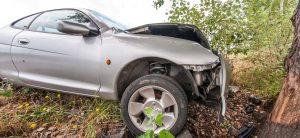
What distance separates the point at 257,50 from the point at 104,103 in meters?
3.14

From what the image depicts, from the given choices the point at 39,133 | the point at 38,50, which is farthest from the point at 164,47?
the point at 39,133

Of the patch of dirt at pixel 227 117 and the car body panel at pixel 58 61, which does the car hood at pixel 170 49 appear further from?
the patch of dirt at pixel 227 117

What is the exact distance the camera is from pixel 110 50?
8.60 ft

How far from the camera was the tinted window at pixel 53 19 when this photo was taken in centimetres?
312

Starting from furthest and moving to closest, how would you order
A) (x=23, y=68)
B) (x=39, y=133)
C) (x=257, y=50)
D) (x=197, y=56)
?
(x=257, y=50) → (x=23, y=68) → (x=39, y=133) → (x=197, y=56)

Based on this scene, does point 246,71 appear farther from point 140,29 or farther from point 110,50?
point 110,50

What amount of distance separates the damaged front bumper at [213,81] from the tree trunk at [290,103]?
531 millimetres

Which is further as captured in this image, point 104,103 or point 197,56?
point 104,103

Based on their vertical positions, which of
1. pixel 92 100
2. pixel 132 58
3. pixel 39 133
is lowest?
pixel 39 133

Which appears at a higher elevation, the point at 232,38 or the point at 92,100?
the point at 232,38

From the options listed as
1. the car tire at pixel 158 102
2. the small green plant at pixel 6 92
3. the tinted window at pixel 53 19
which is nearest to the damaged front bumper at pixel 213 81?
the car tire at pixel 158 102

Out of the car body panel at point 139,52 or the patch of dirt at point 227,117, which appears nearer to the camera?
the car body panel at point 139,52

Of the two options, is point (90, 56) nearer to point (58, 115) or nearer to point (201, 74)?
point (58, 115)

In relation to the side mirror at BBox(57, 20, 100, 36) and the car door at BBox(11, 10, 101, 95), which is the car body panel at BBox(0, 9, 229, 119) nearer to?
the car door at BBox(11, 10, 101, 95)
